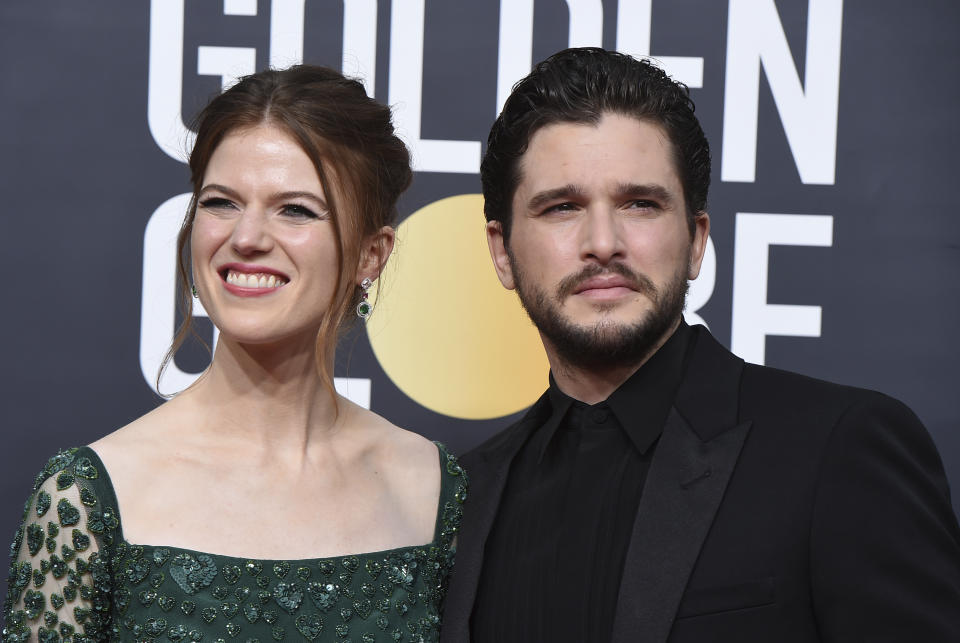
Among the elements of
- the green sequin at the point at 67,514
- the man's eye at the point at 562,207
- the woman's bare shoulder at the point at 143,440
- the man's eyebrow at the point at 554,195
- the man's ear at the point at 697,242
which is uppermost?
the man's eyebrow at the point at 554,195

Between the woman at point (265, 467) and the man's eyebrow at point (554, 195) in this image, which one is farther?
the man's eyebrow at point (554, 195)

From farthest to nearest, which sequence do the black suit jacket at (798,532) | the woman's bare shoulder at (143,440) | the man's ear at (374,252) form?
the man's ear at (374,252) < the woman's bare shoulder at (143,440) < the black suit jacket at (798,532)

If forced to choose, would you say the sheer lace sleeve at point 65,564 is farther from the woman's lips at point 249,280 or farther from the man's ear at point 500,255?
the man's ear at point 500,255

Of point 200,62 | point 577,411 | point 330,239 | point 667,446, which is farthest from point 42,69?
point 667,446

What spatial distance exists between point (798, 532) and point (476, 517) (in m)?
0.68

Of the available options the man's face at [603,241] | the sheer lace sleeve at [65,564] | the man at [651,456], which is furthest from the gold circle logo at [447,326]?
the sheer lace sleeve at [65,564]

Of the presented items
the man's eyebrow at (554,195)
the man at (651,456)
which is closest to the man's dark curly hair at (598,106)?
the man at (651,456)

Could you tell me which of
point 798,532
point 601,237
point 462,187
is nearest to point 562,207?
point 601,237

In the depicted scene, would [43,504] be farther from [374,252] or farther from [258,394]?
[374,252]

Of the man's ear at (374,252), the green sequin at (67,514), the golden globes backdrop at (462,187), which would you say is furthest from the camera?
the golden globes backdrop at (462,187)

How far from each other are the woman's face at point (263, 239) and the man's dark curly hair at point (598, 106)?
1.44 feet

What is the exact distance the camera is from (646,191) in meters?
2.07

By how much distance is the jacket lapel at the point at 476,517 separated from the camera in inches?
80.0

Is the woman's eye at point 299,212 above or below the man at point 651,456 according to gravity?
above
